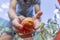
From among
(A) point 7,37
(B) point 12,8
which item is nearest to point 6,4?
(B) point 12,8

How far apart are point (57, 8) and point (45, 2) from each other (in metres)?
0.07

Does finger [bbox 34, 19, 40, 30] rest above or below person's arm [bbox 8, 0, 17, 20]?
below

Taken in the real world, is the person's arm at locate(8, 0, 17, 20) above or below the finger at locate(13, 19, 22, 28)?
above

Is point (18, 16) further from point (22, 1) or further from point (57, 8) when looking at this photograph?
point (57, 8)

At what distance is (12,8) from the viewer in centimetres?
86

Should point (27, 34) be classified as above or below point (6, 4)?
below

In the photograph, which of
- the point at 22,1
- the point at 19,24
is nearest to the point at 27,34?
the point at 19,24

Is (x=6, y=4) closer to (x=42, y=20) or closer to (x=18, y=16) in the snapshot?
(x=18, y=16)

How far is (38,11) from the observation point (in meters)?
0.87

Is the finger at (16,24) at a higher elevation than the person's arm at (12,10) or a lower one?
lower

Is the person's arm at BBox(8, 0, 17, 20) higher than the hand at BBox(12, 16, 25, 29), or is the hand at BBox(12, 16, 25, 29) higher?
the person's arm at BBox(8, 0, 17, 20)

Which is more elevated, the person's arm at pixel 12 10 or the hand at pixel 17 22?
the person's arm at pixel 12 10

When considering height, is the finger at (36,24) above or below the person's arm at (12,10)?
below

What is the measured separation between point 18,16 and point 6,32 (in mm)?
102
